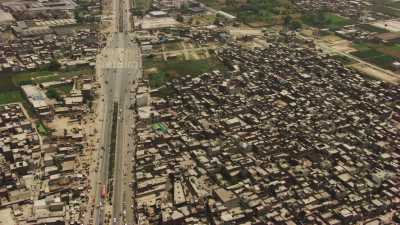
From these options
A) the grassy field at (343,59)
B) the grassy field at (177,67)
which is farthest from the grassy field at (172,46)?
the grassy field at (343,59)

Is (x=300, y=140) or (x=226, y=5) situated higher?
(x=226, y=5)

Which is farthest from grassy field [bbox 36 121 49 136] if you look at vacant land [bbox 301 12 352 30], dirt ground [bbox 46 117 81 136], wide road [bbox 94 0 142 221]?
vacant land [bbox 301 12 352 30]

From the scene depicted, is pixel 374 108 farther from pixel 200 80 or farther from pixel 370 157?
pixel 200 80

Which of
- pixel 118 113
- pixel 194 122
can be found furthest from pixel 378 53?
pixel 118 113

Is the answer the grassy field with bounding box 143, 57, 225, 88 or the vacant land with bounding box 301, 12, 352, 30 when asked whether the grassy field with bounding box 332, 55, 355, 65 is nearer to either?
the vacant land with bounding box 301, 12, 352, 30

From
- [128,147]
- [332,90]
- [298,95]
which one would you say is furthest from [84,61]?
[332,90]

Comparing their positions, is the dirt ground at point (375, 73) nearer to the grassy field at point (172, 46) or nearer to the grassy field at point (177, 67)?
the grassy field at point (177, 67)
